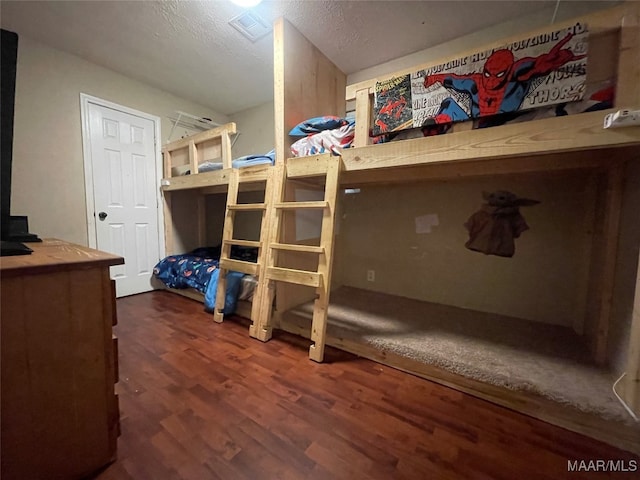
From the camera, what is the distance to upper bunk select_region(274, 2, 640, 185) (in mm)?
986

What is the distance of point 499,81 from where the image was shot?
45.6 inches

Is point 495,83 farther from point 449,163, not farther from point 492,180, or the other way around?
point 492,180

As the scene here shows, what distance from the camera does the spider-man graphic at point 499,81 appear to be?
106 cm

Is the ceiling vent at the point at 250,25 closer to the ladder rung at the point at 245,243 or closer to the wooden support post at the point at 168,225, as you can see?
the ladder rung at the point at 245,243

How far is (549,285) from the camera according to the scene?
1.95 metres

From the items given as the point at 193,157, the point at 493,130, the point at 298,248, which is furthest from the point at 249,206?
the point at 493,130

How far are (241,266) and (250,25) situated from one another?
79.3 inches

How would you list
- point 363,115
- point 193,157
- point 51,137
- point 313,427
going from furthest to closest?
point 193,157 < point 51,137 < point 363,115 < point 313,427

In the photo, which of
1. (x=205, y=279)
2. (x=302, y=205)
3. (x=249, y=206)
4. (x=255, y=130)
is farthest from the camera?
(x=255, y=130)

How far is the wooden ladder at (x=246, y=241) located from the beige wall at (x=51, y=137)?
5.53ft

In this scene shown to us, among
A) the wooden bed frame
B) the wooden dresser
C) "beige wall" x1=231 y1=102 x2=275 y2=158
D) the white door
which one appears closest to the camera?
the wooden dresser

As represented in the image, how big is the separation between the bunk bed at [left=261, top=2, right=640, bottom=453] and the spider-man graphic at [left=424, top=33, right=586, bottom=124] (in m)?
0.09

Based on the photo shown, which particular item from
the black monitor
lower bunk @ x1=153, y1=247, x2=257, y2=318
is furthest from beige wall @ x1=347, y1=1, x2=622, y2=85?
lower bunk @ x1=153, y1=247, x2=257, y2=318

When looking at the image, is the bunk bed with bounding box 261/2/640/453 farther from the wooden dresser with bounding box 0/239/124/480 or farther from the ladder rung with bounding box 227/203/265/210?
the wooden dresser with bounding box 0/239/124/480
